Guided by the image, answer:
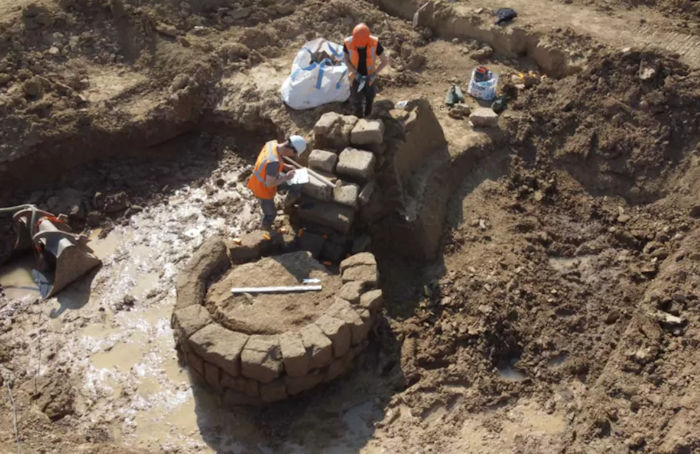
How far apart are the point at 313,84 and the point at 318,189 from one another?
2.09 meters

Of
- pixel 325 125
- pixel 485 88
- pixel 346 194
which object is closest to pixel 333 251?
pixel 346 194

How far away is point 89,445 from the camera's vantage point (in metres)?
5.43

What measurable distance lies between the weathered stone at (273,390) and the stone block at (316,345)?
0.34 metres

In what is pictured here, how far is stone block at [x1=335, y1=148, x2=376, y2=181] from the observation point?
694cm

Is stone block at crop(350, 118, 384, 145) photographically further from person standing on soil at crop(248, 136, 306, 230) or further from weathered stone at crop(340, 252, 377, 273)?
weathered stone at crop(340, 252, 377, 273)

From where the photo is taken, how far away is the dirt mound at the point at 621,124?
7676 millimetres

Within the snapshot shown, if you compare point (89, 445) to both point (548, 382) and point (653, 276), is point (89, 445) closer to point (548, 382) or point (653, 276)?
point (548, 382)

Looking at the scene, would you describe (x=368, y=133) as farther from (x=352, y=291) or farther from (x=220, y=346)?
(x=220, y=346)

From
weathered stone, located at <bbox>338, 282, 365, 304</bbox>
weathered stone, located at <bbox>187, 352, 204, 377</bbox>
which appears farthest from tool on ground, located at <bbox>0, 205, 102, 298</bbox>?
weathered stone, located at <bbox>338, 282, 365, 304</bbox>

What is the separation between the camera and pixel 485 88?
8.82 metres

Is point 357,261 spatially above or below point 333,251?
above

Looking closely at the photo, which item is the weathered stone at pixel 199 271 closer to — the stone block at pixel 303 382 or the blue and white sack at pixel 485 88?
the stone block at pixel 303 382

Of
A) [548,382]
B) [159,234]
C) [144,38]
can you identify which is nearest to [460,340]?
[548,382]

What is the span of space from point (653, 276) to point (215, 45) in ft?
22.0
